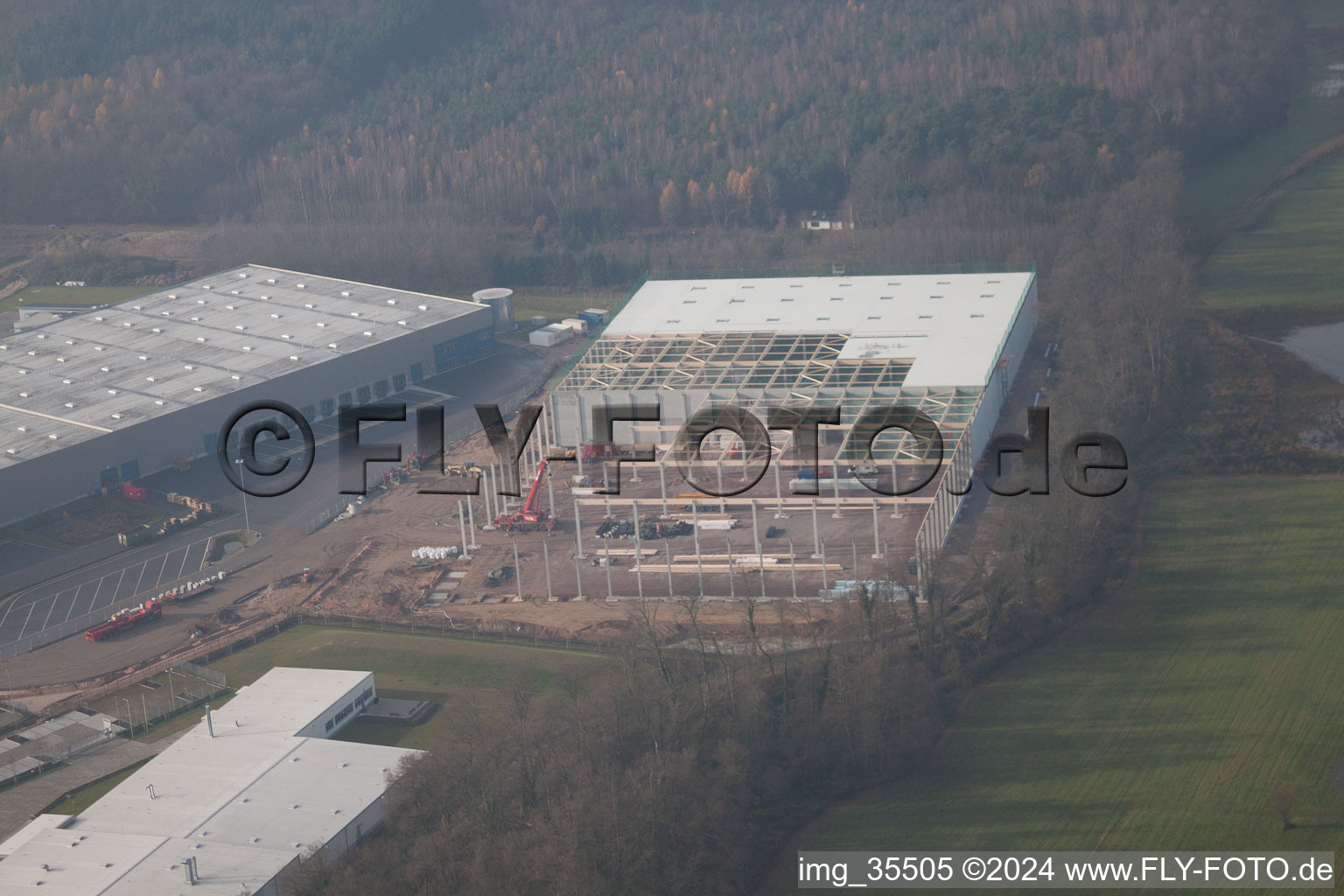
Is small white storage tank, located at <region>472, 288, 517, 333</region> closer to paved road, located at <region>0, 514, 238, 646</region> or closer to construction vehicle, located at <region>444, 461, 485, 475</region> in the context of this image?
construction vehicle, located at <region>444, 461, 485, 475</region>

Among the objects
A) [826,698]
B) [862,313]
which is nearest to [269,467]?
[862,313]

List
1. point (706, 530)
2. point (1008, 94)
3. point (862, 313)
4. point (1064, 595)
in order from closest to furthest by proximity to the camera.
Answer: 1. point (1064, 595)
2. point (706, 530)
3. point (862, 313)
4. point (1008, 94)

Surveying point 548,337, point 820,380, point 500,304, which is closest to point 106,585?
point 820,380

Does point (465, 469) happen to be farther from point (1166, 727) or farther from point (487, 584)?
point (1166, 727)

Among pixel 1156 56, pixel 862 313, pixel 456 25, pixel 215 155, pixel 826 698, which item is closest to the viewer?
pixel 826 698

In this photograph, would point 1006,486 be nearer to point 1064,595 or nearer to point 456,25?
point 1064,595

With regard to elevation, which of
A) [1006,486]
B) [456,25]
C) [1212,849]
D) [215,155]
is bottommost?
[1212,849]

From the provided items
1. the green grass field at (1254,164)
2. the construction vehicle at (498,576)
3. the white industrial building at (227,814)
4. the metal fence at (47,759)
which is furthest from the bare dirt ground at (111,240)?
the white industrial building at (227,814)

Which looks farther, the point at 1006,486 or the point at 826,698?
the point at 1006,486
